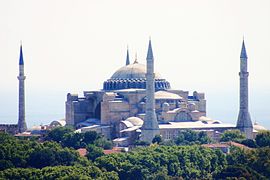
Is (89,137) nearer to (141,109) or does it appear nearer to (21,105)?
(141,109)

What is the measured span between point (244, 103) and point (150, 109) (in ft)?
24.2

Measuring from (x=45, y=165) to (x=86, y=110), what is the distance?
28.1 meters

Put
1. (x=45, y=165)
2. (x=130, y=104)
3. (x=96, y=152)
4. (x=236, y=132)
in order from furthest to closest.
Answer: (x=130, y=104)
(x=236, y=132)
(x=96, y=152)
(x=45, y=165)

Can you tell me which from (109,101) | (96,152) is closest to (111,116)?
(109,101)

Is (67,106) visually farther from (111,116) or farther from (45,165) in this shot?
(45,165)

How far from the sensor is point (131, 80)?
9406cm

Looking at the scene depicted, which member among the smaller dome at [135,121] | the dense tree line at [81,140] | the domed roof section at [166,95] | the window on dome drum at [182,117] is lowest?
the dense tree line at [81,140]

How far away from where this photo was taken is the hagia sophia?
284 ft

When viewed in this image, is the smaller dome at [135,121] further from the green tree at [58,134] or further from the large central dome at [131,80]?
the green tree at [58,134]

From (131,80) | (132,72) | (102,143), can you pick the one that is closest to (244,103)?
(131,80)

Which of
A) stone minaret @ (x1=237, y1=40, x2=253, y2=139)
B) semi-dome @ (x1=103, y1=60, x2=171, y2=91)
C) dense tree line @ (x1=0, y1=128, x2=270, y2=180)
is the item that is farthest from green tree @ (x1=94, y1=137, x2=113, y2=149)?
semi-dome @ (x1=103, y1=60, x2=171, y2=91)

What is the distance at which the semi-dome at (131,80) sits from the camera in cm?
9400

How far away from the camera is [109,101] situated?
90062 mm

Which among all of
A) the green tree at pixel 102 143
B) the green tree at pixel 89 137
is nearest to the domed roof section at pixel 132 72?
the green tree at pixel 89 137
